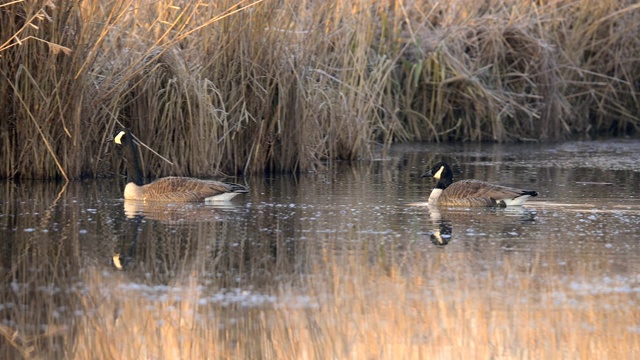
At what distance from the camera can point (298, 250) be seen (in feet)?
25.6

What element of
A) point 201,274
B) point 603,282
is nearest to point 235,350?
point 201,274

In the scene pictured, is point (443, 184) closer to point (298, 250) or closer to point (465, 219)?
point (465, 219)

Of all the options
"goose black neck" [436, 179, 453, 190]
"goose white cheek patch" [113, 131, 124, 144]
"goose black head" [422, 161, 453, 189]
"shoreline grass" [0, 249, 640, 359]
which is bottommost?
"shoreline grass" [0, 249, 640, 359]

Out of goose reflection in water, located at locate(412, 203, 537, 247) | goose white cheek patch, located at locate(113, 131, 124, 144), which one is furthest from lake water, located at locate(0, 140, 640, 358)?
goose white cheek patch, located at locate(113, 131, 124, 144)

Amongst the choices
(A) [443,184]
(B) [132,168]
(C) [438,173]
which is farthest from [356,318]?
(C) [438,173]

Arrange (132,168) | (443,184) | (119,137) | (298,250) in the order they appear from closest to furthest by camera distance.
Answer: (298,250)
(132,168)
(443,184)
(119,137)

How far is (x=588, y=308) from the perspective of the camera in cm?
608

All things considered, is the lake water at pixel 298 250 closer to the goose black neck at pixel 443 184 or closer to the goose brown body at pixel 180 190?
the goose brown body at pixel 180 190

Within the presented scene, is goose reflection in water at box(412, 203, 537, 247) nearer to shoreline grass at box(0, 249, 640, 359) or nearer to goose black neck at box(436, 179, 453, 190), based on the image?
goose black neck at box(436, 179, 453, 190)

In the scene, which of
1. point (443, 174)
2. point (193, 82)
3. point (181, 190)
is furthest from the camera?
point (193, 82)

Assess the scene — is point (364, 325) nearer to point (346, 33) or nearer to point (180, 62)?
point (180, 62)

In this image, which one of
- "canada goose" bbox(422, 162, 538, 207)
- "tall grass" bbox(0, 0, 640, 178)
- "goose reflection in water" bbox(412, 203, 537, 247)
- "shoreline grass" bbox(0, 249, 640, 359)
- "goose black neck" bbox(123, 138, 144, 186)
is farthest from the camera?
"tall grass" bbox(0, 0, 640, 178)

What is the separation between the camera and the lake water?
6070 millimetres

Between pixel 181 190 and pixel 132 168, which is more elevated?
pixel 132 168
